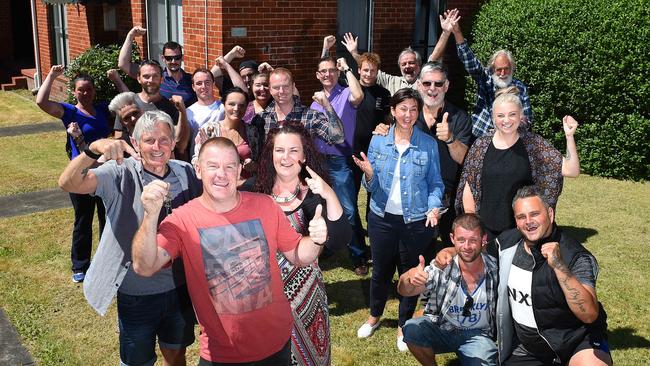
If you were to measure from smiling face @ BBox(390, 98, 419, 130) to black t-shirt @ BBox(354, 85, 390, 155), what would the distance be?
5.18 feet

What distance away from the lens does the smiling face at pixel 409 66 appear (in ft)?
21.5

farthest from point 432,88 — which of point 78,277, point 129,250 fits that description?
point 78,277

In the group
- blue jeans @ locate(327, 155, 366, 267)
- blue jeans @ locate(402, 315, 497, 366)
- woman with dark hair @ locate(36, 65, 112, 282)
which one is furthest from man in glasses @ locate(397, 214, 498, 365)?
woman with dark hair @ locate(36, 65, 112, 282)

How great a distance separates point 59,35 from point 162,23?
242 inches

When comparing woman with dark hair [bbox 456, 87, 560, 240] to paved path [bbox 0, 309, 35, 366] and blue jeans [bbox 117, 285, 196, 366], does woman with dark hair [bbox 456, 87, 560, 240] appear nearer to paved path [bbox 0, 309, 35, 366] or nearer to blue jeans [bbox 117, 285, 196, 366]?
blue jeans [bbox 117, 285, 196, 366]

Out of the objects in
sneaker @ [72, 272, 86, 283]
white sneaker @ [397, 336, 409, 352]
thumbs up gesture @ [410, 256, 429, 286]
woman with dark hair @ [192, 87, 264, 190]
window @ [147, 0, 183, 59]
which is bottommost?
white sneaker @ [397, 336, 409, 352]

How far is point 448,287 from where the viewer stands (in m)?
4.15

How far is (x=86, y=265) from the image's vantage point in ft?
20.6

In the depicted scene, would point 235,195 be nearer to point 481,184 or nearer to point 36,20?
point 481,184

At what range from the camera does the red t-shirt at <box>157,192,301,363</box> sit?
9.97 feet

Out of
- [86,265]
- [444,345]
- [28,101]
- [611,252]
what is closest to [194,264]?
[444,345]

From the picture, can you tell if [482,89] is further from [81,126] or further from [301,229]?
[81,126]

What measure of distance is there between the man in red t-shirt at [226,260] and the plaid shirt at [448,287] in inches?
51.9

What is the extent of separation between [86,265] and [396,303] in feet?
10.3
